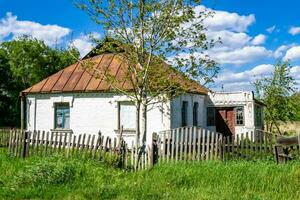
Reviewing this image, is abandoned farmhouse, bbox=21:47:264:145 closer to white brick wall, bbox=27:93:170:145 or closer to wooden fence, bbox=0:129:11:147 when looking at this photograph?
white brick wall, bbox=27:93:170:145

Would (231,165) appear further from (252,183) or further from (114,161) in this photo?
(114,161)

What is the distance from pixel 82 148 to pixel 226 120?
1598cm

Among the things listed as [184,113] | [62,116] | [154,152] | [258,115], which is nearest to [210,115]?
[258,115]

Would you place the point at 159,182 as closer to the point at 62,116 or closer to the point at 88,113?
the point at 88,113

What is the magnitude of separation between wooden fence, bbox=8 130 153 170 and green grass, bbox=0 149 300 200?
0.76 metres

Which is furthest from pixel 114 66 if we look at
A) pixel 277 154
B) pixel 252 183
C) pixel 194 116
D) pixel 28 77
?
pixel 28 77

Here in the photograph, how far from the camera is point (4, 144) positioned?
1747cm

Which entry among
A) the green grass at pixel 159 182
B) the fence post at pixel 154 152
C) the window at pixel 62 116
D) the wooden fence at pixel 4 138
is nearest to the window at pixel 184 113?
the window at pixel 62 116

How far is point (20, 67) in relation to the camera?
3588 cm

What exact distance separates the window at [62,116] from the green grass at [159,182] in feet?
34.9

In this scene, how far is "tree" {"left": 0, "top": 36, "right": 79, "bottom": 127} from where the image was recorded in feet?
110

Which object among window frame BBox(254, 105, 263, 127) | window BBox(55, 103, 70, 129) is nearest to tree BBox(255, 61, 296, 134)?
window frame BBox(254, 105, 263, 127)

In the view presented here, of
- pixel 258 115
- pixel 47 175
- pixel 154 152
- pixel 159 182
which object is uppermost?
pixel 258 115

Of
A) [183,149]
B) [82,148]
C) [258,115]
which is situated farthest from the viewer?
[258,115]
